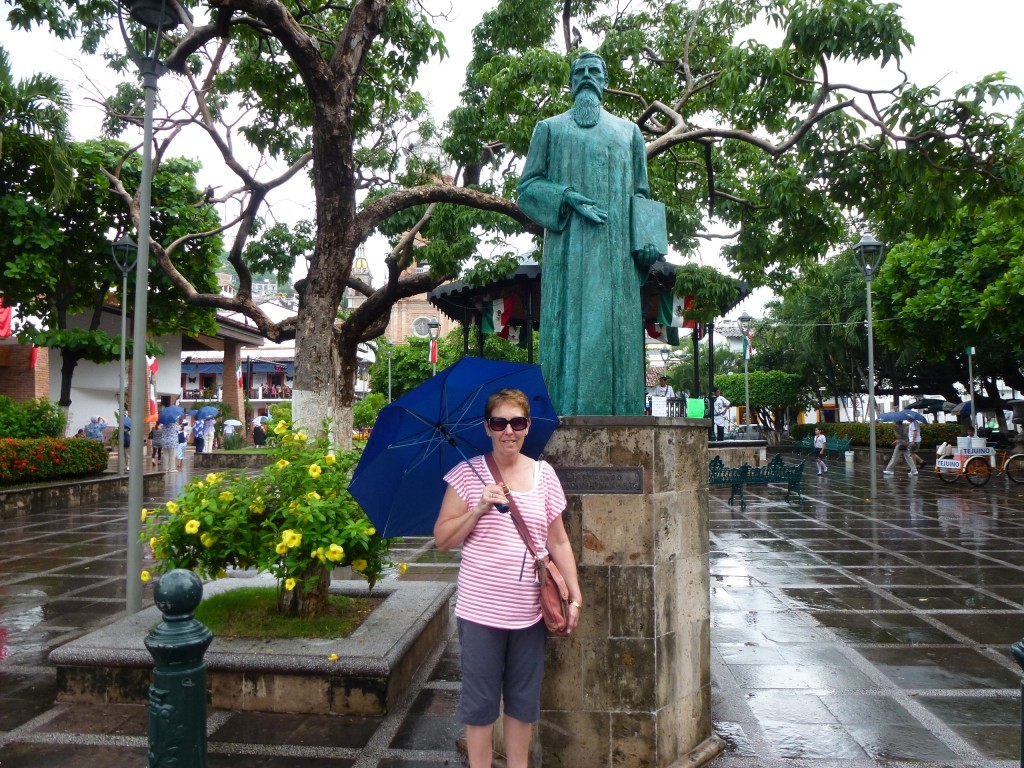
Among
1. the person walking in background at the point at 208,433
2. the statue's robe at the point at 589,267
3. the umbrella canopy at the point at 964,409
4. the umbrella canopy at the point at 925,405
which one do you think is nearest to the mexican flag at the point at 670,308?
the statue's robe at the point at 589,267

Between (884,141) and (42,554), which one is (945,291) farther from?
(42,554)

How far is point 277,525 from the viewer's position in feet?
14.5

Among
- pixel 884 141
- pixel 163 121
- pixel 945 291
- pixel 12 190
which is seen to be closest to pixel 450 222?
pixel 163 121

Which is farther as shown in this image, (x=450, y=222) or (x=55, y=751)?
(x=450, y=222)

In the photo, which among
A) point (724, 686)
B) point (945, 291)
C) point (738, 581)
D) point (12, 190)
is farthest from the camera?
point (945, 291)

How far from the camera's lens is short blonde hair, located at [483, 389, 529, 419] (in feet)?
9.02

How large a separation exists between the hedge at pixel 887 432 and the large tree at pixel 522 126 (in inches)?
666

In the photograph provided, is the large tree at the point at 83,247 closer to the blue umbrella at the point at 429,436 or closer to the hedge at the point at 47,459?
the hedge at the point at 47,459

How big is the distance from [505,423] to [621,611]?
1.12 m

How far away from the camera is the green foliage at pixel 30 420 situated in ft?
49.3

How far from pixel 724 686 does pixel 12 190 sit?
676 inches

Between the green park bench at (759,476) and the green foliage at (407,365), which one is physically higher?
the green foliage at (407,365)

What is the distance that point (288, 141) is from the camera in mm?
10914

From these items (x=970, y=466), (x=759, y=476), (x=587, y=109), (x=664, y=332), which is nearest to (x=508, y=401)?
(x=587, y=109)
